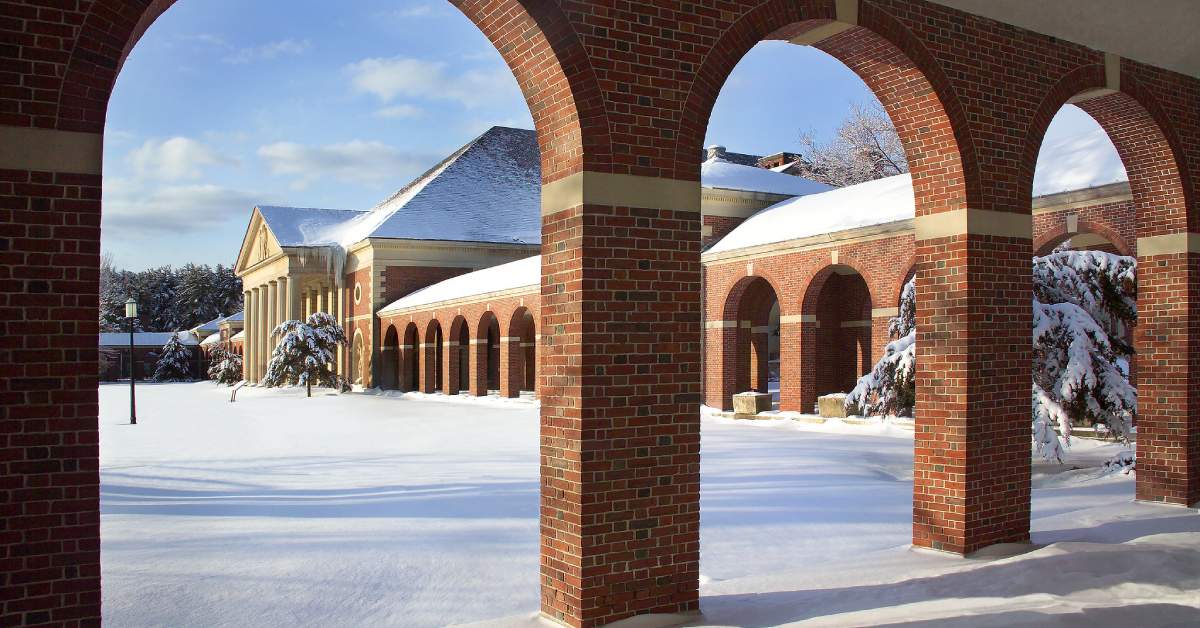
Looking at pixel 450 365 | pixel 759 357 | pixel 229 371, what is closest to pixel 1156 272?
pixel 759 357

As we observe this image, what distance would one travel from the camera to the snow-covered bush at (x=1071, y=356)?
1259 centimetres

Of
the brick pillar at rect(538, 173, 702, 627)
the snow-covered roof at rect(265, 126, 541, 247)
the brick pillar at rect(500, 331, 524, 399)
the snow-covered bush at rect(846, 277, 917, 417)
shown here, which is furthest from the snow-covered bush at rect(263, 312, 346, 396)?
the brick pillar at rect(538, 173, 702, 627)

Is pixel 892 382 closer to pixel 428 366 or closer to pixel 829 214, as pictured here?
pixel 829 214

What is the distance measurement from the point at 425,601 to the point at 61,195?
144 inches

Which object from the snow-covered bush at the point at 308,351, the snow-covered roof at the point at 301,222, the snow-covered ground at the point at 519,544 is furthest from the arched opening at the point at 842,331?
the snow-covered roof at the point at 301,222

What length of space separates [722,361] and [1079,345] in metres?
13.3

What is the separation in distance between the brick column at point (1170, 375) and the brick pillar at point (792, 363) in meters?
12.8

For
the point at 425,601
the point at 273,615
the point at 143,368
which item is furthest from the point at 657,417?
the point at 143,368

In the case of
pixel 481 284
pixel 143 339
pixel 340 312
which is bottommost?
pixel 143 339

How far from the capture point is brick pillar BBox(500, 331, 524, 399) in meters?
31.2

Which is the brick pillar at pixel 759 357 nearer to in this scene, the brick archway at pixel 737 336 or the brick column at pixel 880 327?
the brick archway at pixel 737 336

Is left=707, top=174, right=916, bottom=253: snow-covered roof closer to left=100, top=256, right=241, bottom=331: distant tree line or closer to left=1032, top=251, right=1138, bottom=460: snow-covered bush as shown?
left=1032, top=251, right=1138, bottom=460: snow-covered bush

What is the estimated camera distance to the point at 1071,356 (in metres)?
12.7

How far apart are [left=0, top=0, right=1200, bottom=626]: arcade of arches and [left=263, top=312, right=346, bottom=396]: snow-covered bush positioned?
3302cm
